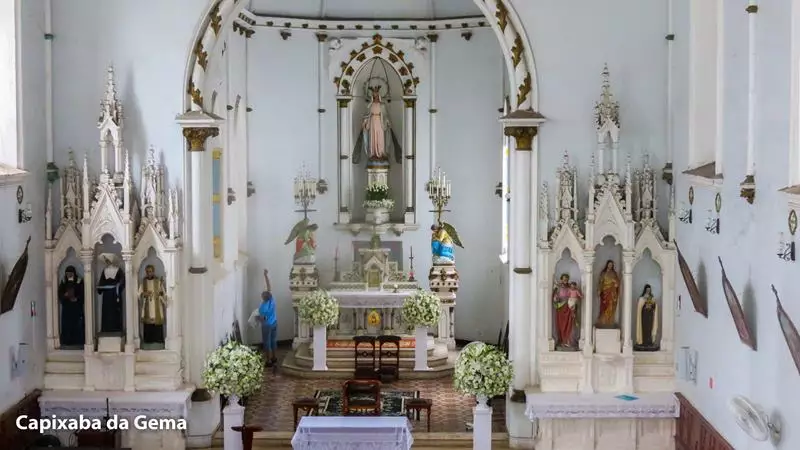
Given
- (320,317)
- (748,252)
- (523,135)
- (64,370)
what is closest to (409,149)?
(320,317)

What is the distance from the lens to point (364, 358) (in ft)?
76.6

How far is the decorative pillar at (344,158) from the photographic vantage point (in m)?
26.5

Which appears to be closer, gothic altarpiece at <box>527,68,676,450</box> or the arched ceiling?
gothic altarpiece at <box>527,68,676,450</box>

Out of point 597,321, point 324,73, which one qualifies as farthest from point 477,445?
point 324,73

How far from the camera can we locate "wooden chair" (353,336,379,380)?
2238 centimetres

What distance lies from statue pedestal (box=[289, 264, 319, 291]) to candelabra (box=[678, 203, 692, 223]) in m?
9.35

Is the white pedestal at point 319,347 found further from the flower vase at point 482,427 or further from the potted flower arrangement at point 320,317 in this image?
the flower vase at point 482,427

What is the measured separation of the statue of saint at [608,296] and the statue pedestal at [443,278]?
635 centimetres

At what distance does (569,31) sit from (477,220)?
8635 millimetres

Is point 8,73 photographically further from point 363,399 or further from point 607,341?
point 607,341

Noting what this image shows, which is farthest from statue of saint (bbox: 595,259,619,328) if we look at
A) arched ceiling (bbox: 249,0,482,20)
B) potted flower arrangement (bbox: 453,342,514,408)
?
arched ceiling (bbox: 249,0,482,20)

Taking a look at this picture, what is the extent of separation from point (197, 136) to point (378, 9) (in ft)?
29.7

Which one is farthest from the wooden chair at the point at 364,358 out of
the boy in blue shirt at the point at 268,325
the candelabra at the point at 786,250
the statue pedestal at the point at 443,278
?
the candelabra at the point at 786,250

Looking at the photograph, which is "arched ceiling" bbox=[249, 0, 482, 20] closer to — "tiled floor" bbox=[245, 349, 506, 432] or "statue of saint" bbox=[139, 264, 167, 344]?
"tiled floor" bbox=[245, 349, 506, 432]
